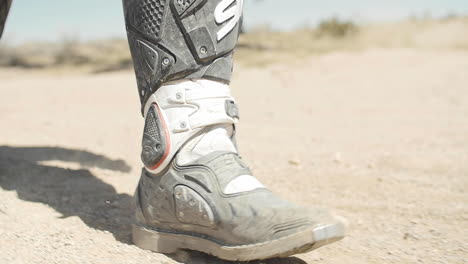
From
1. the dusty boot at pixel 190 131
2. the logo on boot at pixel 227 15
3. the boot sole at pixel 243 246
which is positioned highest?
the logo on boot at pixel 227 15

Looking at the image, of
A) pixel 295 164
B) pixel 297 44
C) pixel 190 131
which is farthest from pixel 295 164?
pixel 297 44

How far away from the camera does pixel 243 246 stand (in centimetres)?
122

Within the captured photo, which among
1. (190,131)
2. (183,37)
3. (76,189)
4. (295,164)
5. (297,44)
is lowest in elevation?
(76,189)

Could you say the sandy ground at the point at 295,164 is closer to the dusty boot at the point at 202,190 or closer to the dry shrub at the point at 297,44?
the dusty boot at the point at 202,190

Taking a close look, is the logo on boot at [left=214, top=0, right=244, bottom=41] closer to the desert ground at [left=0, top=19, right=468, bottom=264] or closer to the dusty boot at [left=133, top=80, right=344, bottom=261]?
the dusty boot at [left=133, top=80, right=344, bottom=261]

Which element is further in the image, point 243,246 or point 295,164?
point 295,164

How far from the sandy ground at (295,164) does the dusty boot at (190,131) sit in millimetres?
98

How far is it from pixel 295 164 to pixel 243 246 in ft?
3.83

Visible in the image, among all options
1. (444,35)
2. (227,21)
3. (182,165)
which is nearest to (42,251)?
(182,165)

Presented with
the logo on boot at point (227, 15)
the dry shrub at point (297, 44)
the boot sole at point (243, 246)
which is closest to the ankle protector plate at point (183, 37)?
the logo on boot at point (227, 15)

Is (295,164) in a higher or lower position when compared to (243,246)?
higher

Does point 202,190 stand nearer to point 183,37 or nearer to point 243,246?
point 243,246

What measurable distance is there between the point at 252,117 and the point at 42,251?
Result: 99.9 inches

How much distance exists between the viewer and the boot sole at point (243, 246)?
1.16 metres
